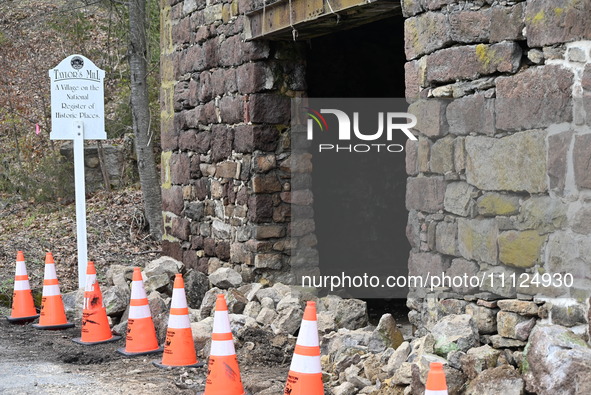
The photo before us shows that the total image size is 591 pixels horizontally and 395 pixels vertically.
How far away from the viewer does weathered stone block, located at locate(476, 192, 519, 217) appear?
4750 mm

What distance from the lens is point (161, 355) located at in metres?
6.50

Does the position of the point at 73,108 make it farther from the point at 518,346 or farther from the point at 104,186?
the point at 104,186

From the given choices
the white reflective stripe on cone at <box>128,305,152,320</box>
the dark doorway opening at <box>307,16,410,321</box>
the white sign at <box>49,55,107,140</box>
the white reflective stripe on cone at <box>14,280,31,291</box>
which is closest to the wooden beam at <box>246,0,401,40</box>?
the dark doorway opening at <box>307,16,410,321</box>

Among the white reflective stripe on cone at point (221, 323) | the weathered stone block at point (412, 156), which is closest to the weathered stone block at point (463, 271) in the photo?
the weathered stone block at point (412, 156)

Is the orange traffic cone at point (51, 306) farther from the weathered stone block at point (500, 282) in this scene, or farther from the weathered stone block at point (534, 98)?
the weathered stone block at point (534, 98)

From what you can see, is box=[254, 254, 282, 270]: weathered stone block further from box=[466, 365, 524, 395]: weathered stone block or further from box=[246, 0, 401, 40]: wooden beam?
box=[466, 365, 524, 395]: weathered stone block

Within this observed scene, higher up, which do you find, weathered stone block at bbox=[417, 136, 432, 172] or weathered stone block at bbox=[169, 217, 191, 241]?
weathered stone block at bbox=[417, 136, 432, 172]

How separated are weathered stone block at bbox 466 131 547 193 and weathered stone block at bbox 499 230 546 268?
269 mm

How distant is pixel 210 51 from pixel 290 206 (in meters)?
1.92

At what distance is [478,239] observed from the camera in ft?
16.5

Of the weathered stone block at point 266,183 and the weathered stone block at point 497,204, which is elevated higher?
the weathered stone block at point 266,183

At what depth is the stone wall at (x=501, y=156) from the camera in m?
4.33

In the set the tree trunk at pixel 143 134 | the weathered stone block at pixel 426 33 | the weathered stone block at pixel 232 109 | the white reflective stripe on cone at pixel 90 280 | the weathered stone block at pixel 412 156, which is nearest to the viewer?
the weathered stone block at pixel 426 33

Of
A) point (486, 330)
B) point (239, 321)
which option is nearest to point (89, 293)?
point (239, 321)
